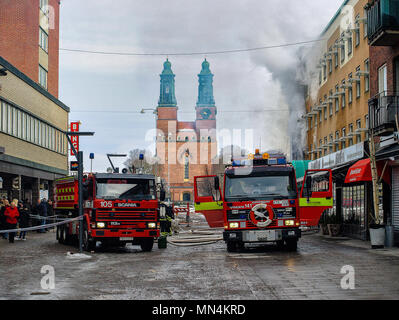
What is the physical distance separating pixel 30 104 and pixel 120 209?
21.1 metres

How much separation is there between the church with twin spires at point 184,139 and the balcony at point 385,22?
106m

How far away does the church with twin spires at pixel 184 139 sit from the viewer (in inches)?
5477

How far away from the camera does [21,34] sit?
41.5 metres

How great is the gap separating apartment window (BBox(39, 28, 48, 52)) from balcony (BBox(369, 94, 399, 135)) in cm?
2961

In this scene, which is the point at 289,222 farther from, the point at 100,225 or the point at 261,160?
the point at 100,225

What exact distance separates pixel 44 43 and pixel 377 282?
1621 inches

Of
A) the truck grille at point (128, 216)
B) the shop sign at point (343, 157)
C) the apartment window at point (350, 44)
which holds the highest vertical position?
the apartment window at point (350, 44)

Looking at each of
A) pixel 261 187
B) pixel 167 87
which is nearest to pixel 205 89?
pixel 167 87

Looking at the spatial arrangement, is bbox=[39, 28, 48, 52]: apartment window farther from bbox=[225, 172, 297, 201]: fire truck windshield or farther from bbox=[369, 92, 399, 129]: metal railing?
bbox=[225, 172, 297, 201]: fire truck windshield

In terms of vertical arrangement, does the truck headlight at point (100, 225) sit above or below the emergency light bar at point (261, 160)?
below

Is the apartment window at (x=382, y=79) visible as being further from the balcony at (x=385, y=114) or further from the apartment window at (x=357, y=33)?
the apartment window at (x=357, y=33)

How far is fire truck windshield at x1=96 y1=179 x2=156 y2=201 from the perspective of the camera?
778 inches

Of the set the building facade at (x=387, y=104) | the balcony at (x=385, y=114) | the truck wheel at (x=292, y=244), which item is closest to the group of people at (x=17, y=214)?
the truck wheel at (x=292, y=244)

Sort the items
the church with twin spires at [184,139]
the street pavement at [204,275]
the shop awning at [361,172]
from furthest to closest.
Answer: the church with twin spires at [184,139]
the shop awning at [361,172]
the street pavement at [204,275]
